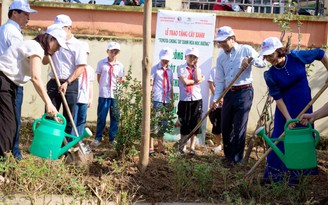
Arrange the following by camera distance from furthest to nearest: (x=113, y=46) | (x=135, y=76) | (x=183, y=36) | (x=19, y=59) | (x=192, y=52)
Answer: (x=135, y=76) → (x=183, y=36) → (x=113, y=46) → (x=192, y=52) → (x=19, y=59)

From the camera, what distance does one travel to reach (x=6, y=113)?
5793mm

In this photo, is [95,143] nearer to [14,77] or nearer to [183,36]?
[183,36]

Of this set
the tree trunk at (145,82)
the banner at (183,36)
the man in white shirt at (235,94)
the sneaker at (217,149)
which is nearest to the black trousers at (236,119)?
the man in white shirt at (235,94)

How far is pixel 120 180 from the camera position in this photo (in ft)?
19.1

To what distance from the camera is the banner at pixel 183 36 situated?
9.12 meters

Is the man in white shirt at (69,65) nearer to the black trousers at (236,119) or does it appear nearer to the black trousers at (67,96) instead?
the black trousers at (67,96)

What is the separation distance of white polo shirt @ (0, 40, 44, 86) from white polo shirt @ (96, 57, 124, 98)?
3.05 meters

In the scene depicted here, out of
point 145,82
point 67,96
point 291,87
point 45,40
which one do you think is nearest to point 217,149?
point 67,96

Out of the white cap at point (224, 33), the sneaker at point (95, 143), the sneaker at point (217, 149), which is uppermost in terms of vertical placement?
the white cap at point (224, 33)

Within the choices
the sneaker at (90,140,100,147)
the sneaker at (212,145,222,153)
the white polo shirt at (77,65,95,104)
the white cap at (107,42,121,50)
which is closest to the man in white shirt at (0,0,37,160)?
the white polo shirt at (77,65,95,104)

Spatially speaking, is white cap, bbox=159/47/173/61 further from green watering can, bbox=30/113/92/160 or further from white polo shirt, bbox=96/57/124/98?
green watering can, bbox=30/113/92/160

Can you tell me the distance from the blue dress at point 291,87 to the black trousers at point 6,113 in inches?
101

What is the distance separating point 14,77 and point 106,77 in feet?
10.4

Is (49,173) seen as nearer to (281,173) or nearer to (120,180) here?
(120,180)
